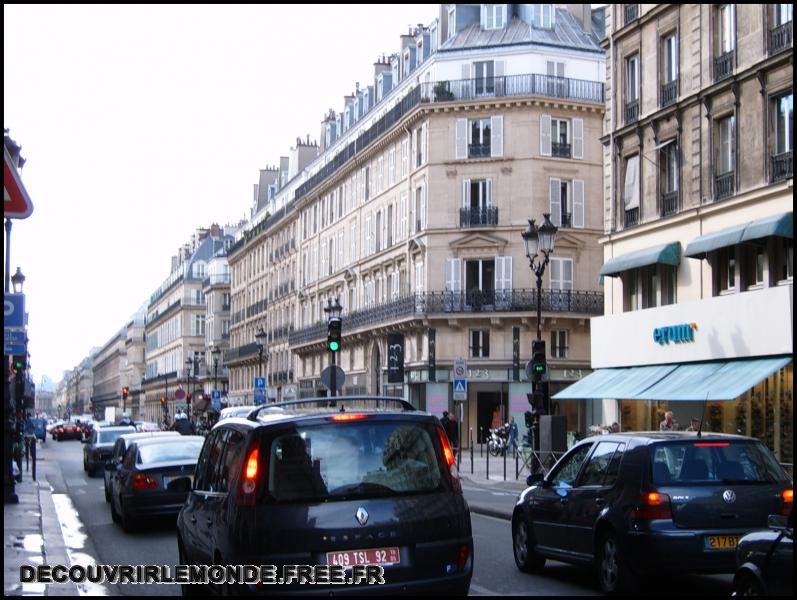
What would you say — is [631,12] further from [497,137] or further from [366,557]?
[366,557]

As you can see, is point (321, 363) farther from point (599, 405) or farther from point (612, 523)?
point (612, 523)

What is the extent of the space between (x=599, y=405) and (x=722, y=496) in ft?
146

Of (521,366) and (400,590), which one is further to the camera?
(521,366)

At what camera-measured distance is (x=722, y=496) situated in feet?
35.3

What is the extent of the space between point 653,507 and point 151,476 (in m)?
10.0

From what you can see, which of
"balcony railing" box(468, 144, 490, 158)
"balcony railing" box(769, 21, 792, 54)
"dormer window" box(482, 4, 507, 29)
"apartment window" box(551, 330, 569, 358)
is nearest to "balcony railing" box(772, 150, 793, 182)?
"balcony railing" box(769, 21, 792, 54)

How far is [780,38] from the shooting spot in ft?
89.3

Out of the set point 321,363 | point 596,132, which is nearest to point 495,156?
point 596,132

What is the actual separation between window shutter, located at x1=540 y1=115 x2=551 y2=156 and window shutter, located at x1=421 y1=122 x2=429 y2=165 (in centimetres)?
521

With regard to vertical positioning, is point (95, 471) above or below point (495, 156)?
below

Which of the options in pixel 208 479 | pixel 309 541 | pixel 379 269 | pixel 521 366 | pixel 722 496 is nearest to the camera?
pixel 309 541

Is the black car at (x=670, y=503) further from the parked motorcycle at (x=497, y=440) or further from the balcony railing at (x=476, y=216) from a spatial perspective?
the balcony railing at (x=476, y=216)

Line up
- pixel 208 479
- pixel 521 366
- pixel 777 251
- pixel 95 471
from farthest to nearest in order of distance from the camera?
pixel 521 366, pixel 95 471, pixel 777 251, pixel 208 479

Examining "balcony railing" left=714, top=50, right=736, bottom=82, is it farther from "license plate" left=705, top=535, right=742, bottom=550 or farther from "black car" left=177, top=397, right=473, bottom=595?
"black car" left=177, top=397, right=473, bottom=595
